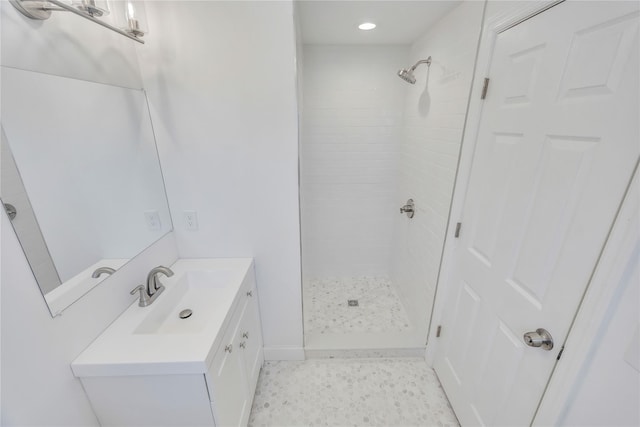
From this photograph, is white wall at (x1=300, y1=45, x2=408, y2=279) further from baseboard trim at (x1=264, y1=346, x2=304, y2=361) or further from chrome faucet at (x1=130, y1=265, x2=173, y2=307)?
chrome faucet at (x1=130, y1=265, x2=173, y2=307)

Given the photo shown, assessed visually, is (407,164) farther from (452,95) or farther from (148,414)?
(148,414)

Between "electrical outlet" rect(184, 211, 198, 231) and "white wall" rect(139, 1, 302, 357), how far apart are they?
0.03 metres

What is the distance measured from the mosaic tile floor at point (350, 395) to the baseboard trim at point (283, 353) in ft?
0.14

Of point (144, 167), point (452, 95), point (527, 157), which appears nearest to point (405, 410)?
point (527, 157)

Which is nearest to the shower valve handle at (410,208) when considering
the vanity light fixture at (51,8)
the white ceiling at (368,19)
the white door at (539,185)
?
the white door at (539,185)

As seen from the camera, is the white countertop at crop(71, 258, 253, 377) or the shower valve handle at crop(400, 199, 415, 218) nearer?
the white countertop at crop(71, 258, 253, 377)

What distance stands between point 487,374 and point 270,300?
1.30 meters

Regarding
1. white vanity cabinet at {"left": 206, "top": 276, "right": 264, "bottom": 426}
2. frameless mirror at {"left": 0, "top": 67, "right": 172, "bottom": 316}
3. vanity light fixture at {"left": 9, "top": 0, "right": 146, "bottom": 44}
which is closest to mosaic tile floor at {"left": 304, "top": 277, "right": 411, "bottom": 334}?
white vanity cabinet at {"left": 206, "top": 276, "right": 264, "bottom": 426}

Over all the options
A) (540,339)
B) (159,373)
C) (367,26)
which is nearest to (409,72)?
(367,26)

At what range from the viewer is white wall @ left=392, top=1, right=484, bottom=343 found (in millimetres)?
1430

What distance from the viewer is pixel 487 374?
1264mm

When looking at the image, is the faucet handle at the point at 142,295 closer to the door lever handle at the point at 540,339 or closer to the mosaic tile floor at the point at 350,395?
the mosaic tile floor at the point at 350,395

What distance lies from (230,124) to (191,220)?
24.6 inches

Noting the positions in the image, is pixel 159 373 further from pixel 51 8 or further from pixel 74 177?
pixel 51 8
